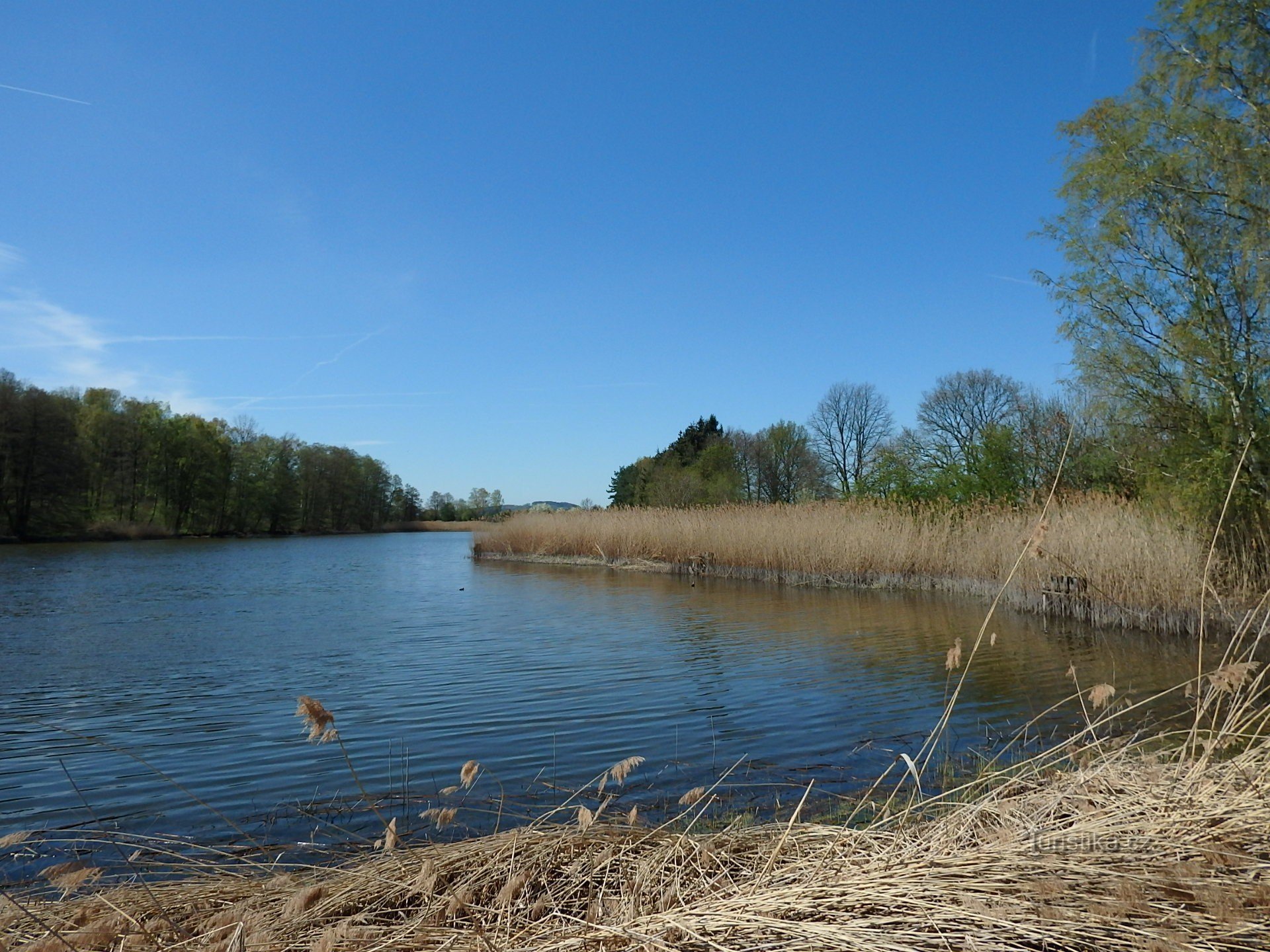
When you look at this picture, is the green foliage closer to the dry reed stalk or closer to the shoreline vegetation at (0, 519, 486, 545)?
the shoreline vegetation at (0, 519, 486, 545)

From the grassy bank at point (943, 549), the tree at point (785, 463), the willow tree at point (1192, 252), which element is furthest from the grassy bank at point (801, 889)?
the tree at point (785, 463)

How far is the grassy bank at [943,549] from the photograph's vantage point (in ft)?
34.5

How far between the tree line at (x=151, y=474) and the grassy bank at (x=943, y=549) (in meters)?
25.8

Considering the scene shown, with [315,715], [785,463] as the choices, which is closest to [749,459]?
[785,463]

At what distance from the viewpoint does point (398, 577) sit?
910 inches

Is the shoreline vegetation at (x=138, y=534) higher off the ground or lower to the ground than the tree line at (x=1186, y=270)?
lower

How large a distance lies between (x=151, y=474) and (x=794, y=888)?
5467 cm

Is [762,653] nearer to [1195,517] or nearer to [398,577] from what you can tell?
[1195,517]

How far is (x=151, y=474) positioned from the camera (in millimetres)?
48031

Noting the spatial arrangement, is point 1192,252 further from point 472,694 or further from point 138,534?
point 138,534

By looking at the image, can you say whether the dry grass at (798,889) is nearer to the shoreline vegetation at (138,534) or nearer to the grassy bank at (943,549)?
the grassy bank at (943,549)

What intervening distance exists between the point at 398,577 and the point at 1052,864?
22.6 meters

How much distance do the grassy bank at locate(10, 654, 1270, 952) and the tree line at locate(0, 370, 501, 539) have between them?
44.3 m

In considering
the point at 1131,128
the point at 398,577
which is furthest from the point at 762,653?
the point at 398,577
